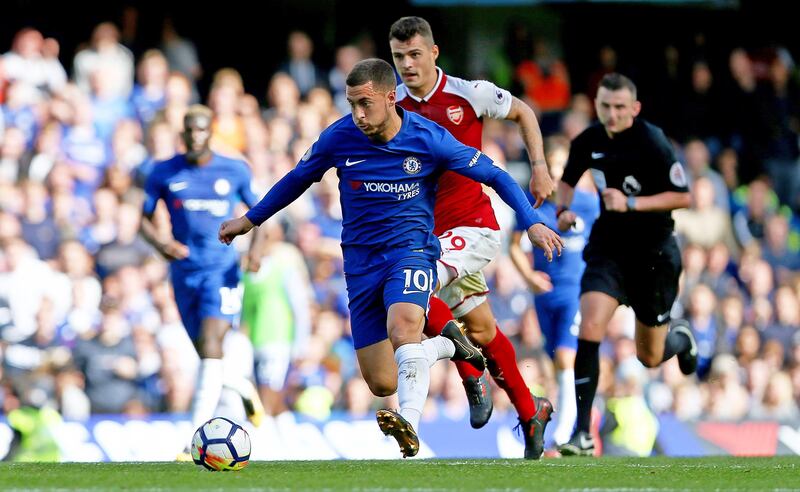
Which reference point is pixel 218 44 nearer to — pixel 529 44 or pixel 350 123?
pixel 529 44

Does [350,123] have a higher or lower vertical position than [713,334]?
higher

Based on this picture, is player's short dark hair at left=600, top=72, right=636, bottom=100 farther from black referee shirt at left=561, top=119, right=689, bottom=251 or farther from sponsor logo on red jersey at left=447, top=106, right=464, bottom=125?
sponsor logo on red jersey at left=447, top=106, right=464, bottom=125

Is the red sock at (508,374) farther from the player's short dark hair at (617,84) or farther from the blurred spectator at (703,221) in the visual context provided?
the blurred spectator at (703,221)

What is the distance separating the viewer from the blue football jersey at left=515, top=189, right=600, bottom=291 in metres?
13.3

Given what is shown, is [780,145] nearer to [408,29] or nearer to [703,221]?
[703,221]

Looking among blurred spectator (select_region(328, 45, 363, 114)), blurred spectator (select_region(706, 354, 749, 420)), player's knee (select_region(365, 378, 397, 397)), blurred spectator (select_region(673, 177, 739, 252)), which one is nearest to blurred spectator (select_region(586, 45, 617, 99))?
blurred spectator (select_region(673, 177, 739, 252))

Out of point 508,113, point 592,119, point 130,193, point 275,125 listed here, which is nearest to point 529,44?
point 592,119

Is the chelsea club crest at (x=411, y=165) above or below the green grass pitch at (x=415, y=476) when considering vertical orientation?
above

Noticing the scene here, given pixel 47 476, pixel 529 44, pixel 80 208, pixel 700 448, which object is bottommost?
A: pixel 700 448

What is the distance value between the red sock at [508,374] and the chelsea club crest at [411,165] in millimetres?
1643

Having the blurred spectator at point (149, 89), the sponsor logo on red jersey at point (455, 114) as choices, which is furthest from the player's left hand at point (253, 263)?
the blurred spectator at point (149, 89)

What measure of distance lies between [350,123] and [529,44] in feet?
36.7

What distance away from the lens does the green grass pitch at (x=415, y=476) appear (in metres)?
7.02

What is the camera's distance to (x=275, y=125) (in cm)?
1622
